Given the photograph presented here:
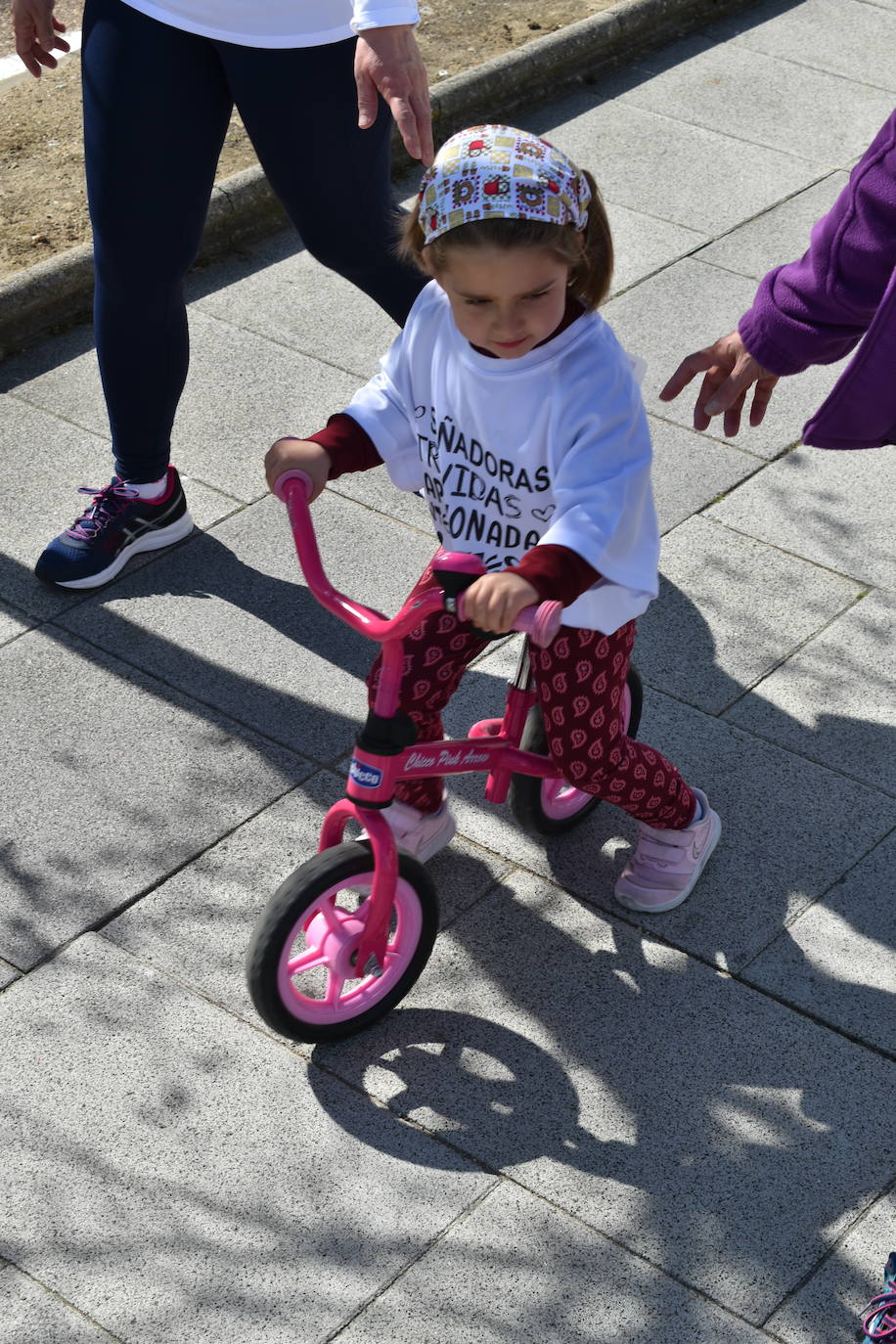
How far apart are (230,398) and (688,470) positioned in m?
1.45

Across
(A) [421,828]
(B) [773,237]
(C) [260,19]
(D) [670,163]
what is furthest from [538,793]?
(D) [670,163]

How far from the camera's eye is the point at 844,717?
406cm

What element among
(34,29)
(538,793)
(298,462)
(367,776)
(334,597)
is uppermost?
(34,29)

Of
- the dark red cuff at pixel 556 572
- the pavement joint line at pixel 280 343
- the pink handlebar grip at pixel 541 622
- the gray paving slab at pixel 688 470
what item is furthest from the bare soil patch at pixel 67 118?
the pink handlebar grip at pixel 541 622

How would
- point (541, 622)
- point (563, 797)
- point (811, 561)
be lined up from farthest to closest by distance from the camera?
point (811, 561) → point (563, 797) → point (541, 622)

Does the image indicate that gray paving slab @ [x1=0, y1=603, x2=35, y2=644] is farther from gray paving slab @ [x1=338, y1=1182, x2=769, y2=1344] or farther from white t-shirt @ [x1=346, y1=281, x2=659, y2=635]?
gray paving slab @ [x1=338, y1=1182, x2=769, y2=1344]

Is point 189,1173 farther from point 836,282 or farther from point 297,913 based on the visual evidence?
point 836,282

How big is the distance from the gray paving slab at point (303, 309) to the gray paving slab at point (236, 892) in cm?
197

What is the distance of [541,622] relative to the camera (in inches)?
98.8

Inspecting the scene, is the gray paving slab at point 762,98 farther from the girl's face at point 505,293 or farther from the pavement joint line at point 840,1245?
the pavement joint line at point 840,1245

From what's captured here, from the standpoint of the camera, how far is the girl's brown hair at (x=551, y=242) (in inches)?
107

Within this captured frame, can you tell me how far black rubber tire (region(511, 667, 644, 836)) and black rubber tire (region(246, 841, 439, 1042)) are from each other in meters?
0.44

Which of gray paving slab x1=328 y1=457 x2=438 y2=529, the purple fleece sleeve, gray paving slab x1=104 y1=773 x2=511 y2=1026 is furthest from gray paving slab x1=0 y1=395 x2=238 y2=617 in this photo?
the purple fleece sleeve

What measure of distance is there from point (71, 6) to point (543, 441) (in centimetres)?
605
